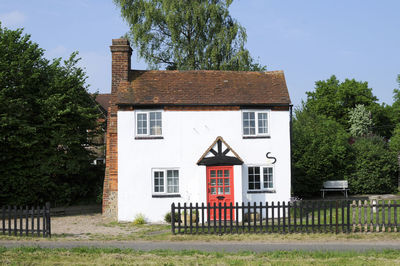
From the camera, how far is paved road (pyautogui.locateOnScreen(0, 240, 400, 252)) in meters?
12.4

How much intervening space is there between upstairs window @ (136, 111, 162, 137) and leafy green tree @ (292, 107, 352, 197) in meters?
11.1

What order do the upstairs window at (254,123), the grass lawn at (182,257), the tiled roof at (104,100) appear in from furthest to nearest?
the tiled roof at (104,100) < the upstairs window at (254,123) < the grass lawn at (182,257)

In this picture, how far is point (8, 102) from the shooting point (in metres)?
20.6

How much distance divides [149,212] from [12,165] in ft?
26.2

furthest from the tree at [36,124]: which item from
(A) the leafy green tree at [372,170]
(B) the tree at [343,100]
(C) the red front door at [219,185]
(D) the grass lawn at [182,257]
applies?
(B) the tree at [343,100]

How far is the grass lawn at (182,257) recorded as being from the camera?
10273mm

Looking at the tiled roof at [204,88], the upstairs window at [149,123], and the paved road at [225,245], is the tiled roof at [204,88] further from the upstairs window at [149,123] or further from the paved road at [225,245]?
the paved road at [225,245]

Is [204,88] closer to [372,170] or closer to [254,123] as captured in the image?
[254,123]

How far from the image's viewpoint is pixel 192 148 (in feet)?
65.0

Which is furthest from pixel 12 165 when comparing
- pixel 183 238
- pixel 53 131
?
pixel 183 238

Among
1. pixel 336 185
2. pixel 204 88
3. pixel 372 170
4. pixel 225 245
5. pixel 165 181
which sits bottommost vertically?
pixel 225 245

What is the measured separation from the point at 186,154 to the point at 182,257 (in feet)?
29.8

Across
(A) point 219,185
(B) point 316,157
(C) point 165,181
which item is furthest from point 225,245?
(B) point 316,157

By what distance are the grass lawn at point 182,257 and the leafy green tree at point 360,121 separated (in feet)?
128
